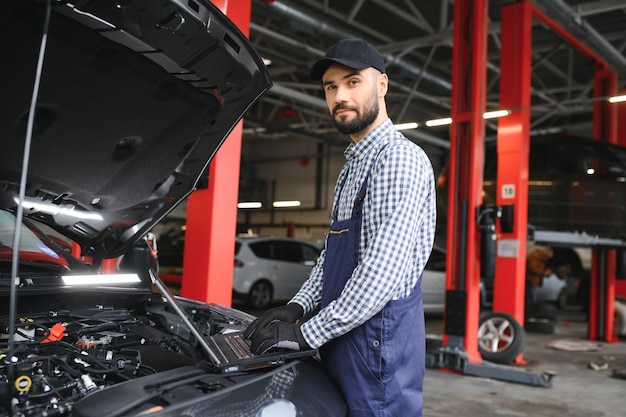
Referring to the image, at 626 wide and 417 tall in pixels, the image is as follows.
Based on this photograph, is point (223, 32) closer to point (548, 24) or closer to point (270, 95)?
point (548, 24)

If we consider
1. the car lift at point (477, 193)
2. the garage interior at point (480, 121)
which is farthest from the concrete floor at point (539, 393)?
the car lift at point (477, 193)

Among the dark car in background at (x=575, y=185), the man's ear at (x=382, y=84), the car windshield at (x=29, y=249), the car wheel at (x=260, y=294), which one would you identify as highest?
the dark car in background at (x=575, y=185)

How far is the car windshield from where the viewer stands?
2.30 meters

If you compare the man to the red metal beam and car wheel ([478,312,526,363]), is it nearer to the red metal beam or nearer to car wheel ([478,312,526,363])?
car wheel ([478,312,526,363])

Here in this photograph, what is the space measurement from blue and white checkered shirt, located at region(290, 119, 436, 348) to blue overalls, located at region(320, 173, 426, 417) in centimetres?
4

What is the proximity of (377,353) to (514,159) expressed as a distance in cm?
512

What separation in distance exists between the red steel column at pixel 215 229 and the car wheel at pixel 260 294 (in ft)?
18.2

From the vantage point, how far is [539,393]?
4.66m

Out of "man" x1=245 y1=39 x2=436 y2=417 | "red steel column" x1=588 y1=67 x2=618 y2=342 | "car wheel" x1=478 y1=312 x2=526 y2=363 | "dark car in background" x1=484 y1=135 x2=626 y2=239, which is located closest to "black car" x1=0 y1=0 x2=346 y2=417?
"man" x1=245 y1=39 x2=436 y2=417

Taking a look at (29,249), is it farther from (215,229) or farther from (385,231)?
(385,231)

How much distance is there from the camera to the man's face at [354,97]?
1.72 metres

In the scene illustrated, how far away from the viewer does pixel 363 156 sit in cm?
179

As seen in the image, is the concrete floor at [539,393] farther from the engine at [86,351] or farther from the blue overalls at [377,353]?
the blue overalls at [377,353]

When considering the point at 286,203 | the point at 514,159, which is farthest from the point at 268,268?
the point at 286,203
